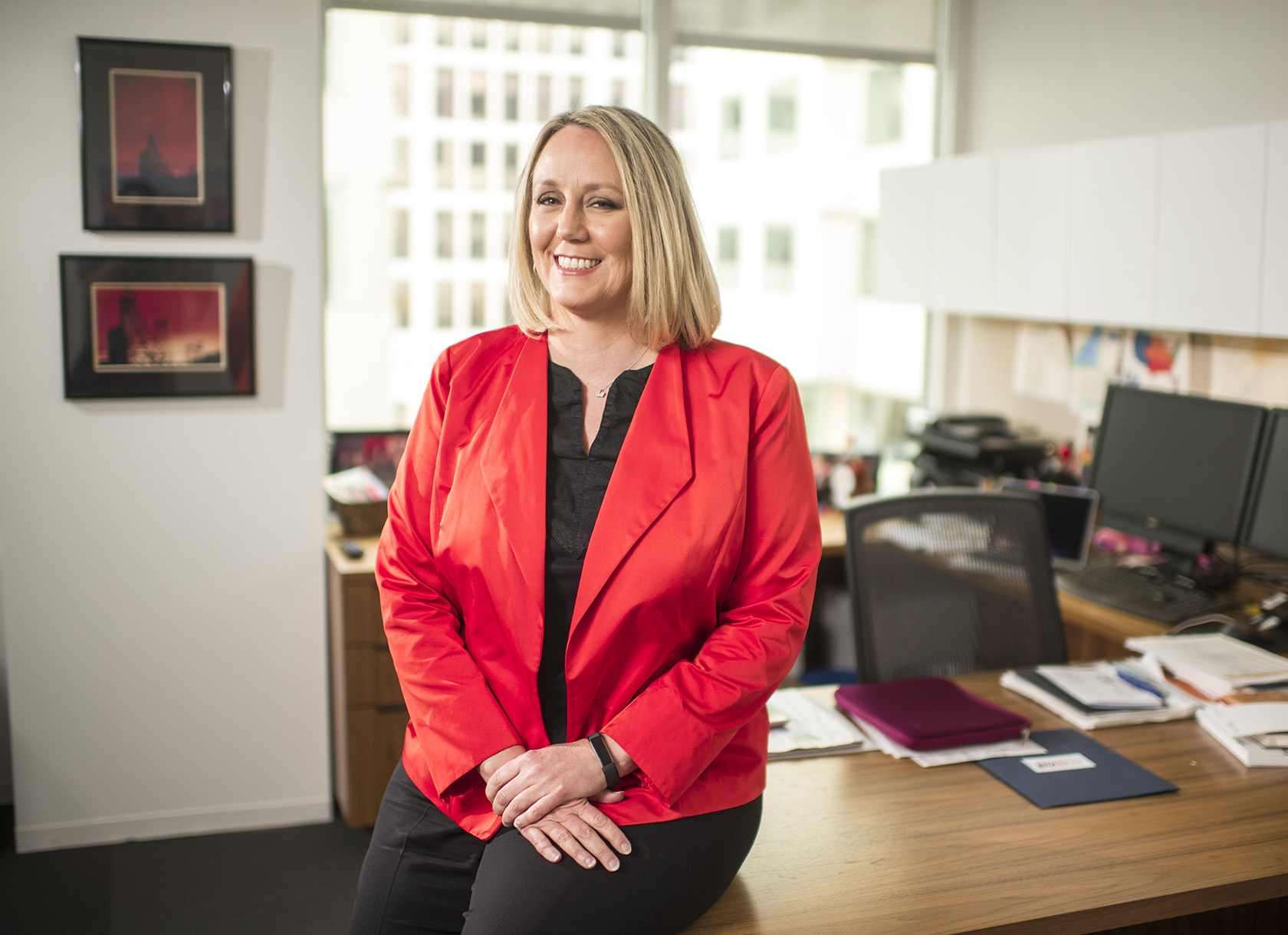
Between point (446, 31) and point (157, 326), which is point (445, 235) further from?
point (157, 326)

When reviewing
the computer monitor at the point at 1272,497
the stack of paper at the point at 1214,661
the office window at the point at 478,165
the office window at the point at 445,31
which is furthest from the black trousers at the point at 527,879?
the office window at the point at 445,31

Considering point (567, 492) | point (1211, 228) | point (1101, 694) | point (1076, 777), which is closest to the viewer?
point (567, 492)

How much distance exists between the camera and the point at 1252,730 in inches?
71.2

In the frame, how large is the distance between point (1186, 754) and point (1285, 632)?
0.82 metres

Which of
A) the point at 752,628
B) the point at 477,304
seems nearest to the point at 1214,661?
the point at 752,628

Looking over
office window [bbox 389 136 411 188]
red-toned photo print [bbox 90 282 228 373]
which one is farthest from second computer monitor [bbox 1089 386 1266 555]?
red-toned photo print [bbox 90 282 228 373]

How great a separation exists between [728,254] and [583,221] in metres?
2.63

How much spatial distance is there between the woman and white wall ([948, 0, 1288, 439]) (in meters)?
2.25

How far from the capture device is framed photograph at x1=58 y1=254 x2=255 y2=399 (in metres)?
2.71

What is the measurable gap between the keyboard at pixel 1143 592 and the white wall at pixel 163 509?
2109 millimetres

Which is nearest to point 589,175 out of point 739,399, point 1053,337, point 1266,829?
point 739,399

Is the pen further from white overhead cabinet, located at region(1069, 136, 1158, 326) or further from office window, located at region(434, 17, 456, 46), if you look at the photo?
office window, located at region(434, 17, 456, 46)

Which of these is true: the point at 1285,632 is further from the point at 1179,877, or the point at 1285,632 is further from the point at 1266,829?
the point at 1179,877

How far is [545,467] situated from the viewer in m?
1.50
